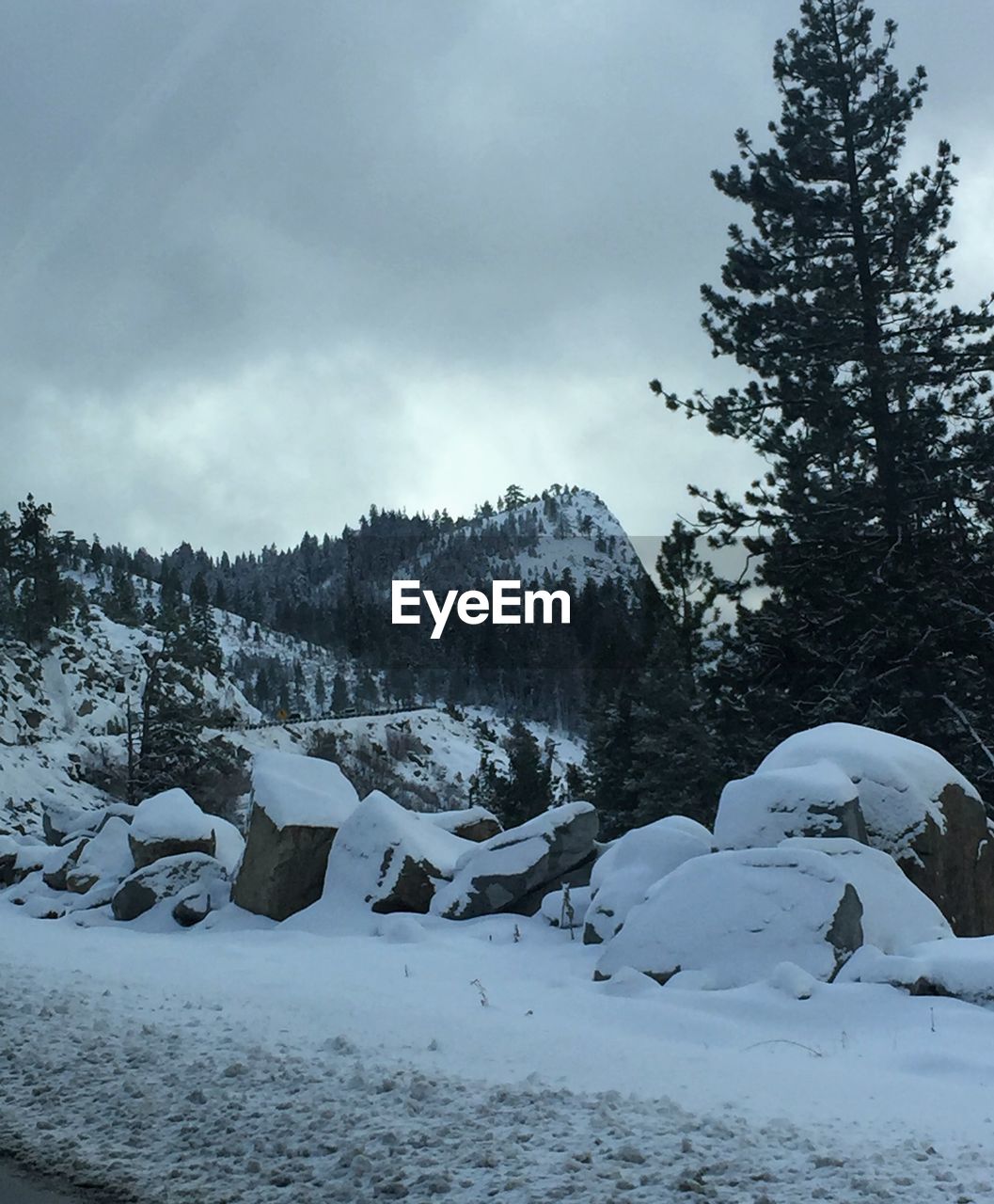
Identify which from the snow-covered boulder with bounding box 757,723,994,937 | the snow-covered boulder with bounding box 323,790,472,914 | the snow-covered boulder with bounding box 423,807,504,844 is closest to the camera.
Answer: the snow-covered boulder with bounding box 757,723,994,937

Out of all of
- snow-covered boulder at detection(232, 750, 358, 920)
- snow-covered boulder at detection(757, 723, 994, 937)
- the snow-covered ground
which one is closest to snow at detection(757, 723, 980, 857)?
snow-covered boulder at detection(757, 723, 994, 937)

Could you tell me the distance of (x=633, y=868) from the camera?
9.08m

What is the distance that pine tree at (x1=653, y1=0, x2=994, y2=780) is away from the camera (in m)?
17.0

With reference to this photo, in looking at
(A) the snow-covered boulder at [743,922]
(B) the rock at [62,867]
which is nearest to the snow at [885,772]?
(A) the snow-covered boulder at [743,922]

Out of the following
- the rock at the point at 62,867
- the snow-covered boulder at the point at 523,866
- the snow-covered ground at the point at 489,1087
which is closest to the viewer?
the snow-covered ground at the point at 489,1087

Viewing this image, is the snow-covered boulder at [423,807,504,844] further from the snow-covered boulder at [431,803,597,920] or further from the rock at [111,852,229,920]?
the rock at [111,852,229,920]

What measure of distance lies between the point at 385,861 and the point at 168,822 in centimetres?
351

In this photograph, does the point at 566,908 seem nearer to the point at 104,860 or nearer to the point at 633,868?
the point at 633,868

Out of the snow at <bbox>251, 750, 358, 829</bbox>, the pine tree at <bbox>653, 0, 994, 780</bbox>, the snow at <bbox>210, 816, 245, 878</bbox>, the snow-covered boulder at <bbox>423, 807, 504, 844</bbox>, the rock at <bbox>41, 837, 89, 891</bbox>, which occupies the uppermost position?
the pine tree at <bbox>653, 0, 994, 780</bbox>

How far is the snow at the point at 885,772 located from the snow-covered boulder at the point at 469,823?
507 centimetres

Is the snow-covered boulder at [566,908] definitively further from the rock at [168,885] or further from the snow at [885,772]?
the rock at [168,885]

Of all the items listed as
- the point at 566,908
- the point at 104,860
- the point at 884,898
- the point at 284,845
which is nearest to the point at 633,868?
the point at 566,908

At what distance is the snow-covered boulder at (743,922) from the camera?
661 centimetres

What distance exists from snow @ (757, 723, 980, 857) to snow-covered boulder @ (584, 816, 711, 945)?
91 cm
